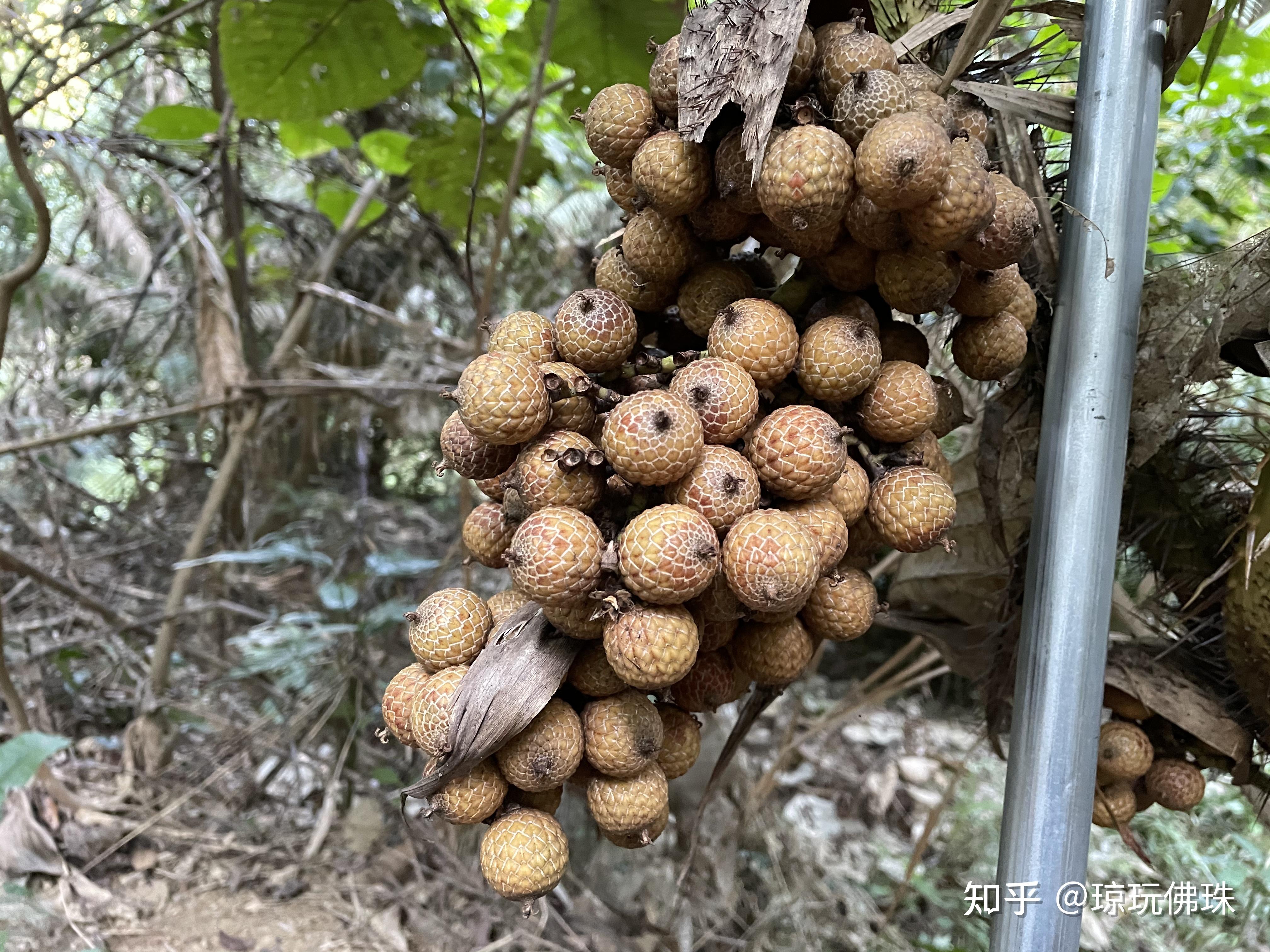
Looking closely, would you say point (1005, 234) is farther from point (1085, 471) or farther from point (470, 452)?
point (470, 452)

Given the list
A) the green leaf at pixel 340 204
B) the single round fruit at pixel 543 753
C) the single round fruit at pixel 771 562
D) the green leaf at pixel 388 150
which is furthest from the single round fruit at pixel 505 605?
the green leaf at pixel 340 204

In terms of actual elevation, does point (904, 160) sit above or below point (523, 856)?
above

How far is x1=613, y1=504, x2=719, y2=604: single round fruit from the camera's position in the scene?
0.64m

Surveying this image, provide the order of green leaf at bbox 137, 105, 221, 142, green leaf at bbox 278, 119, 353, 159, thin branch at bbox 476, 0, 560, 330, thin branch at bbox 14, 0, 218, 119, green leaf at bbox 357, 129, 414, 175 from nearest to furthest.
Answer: thin branch at bbox 476, 0, 560, 330 < thin branch at bbox 14, 0, 218, 119 < green leaf at bbox 137, 105, 221, 142 < green leaf at bbox 278, 119, 353, 159 < green leaf at bbox 357, 129, 414, 175

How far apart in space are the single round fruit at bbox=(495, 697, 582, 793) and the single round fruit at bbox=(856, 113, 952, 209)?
1.84 ft

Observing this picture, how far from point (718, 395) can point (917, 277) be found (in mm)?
246

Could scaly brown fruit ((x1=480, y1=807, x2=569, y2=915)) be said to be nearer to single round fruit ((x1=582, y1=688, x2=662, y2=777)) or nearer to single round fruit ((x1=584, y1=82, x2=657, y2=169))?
single round fruit ((x1=582, y1=688, x2=662, y2=777))

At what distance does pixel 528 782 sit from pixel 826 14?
853 mm

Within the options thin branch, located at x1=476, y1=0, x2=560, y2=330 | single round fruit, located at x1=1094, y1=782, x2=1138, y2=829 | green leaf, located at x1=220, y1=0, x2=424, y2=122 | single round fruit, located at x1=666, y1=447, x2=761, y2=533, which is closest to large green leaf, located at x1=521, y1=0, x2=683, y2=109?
thin branch, located at x1=476, y1=0, x2=560, y2=330

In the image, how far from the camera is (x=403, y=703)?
2.49 feet

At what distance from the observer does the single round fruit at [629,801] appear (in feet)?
2.41

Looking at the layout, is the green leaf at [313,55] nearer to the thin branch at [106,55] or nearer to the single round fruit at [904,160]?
the thin branch at [106,55]

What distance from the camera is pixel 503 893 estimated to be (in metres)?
0.69

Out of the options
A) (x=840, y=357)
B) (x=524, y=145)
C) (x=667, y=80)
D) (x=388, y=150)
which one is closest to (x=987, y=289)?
(x=840, y=357)
